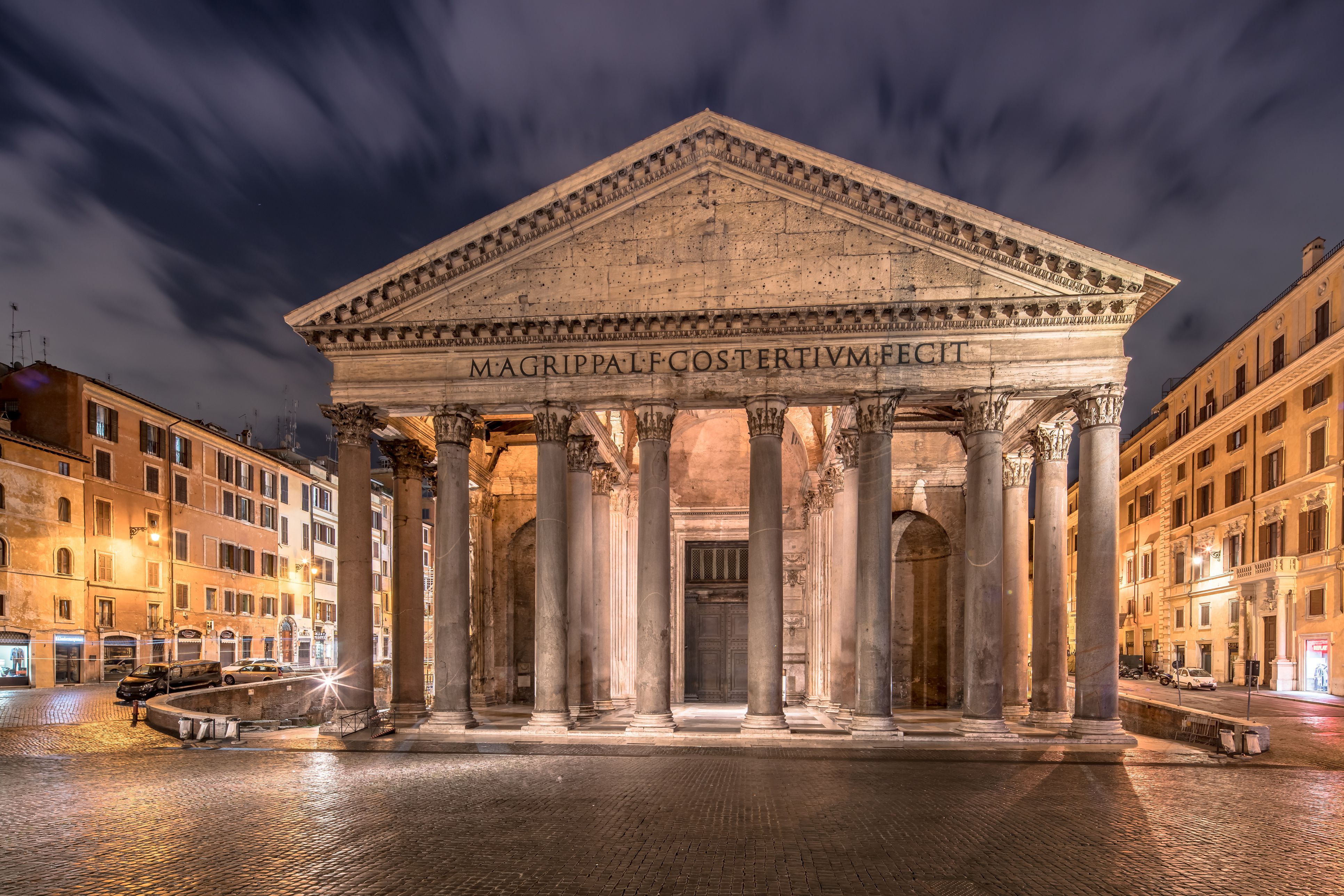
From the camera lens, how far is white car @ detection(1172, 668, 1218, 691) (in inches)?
1503

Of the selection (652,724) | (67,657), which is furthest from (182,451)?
(652,724)

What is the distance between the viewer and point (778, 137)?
18.4 meters

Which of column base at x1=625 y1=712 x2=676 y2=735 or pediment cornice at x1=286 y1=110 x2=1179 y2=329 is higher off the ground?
pediment cornice at x1=286 y1=110 x2=1179 y2=329

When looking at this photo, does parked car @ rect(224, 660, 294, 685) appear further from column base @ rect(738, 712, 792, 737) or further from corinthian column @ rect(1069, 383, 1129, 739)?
corinthian column @ rect(1069, 383, 1129, 739)

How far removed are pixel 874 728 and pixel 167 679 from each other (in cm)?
2325

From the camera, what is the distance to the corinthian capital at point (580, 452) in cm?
2220

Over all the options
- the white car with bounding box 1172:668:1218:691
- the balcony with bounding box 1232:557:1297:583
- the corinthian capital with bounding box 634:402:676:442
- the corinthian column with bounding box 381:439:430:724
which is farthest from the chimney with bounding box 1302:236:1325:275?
the corinthian column with bounding box 381:439:430:724

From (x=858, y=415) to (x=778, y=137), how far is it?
233 inches

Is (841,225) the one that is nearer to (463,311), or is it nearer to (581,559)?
(463,311)

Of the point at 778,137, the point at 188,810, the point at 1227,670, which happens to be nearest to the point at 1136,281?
the point at 778,137

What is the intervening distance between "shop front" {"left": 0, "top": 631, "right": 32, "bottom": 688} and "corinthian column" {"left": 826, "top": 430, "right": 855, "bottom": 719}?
104 ft

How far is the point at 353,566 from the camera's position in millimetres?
19500

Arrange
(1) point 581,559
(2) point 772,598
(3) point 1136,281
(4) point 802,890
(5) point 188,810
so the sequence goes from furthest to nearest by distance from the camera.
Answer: (1) point 581,559 → (2) point 772,598 → (3) point 1136,281 → (5) point 188,810 → (4) point 802,890

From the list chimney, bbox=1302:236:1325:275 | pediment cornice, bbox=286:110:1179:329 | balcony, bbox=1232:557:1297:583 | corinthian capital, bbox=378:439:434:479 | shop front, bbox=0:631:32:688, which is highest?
chimney, bbox=1302:236:1325:275
